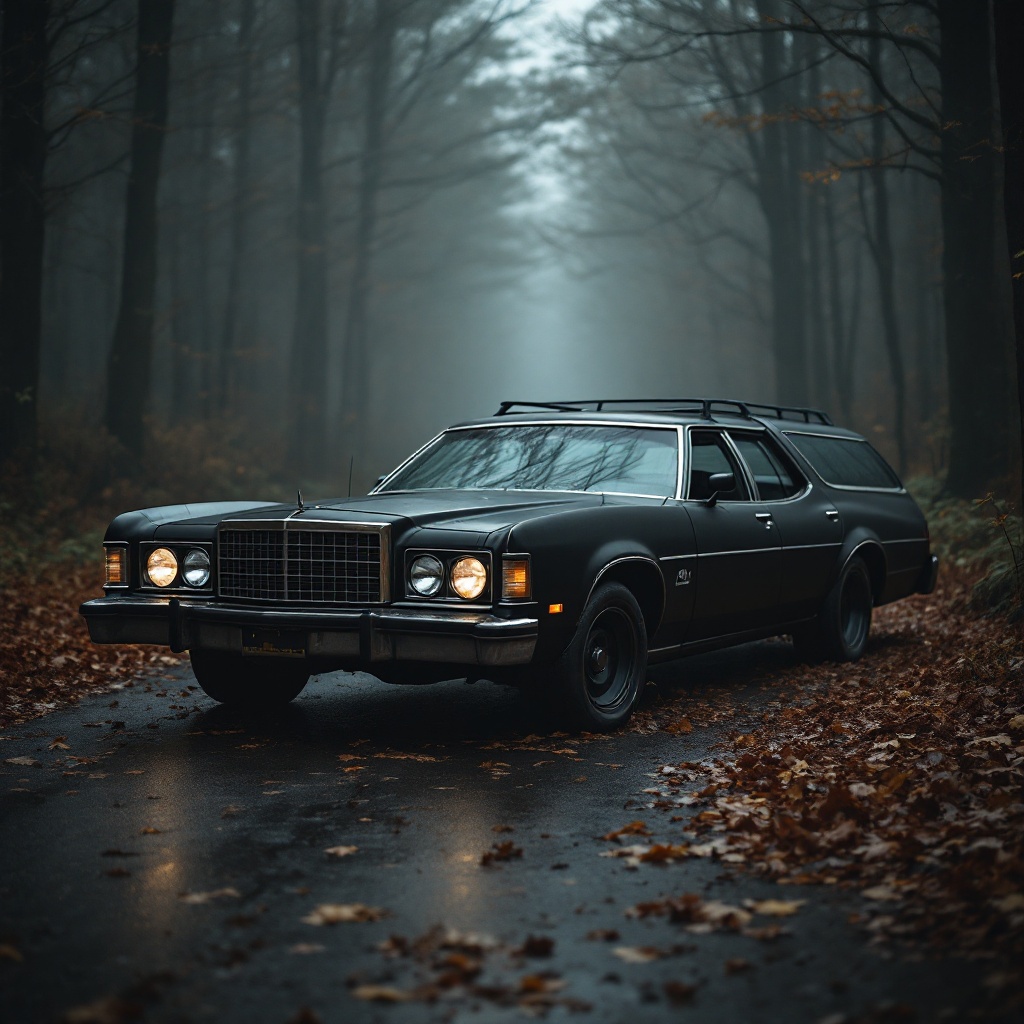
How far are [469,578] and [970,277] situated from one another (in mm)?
10054

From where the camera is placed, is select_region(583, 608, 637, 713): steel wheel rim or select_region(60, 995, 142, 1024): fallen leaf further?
select_region(583, 608, 637, 713): steel wheel rim

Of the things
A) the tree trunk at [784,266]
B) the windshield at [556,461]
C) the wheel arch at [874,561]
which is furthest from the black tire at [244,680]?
the tree trunk at [784,266]

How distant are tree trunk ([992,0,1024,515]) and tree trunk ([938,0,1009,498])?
5306 mm

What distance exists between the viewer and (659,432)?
26.9 ft

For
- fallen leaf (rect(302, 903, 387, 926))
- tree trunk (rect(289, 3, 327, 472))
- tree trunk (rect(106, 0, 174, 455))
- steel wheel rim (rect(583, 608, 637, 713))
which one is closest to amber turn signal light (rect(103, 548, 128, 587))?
steel wheel rim (rect(583, 608, 637, 713))

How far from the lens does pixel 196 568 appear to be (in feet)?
23.5

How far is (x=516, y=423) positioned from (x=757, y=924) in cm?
492

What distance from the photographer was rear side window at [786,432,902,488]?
382 inches

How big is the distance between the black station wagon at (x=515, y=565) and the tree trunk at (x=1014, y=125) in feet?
6.05

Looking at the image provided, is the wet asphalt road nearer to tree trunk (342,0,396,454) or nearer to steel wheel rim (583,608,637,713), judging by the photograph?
steel wheel rim (583,608,637,713)

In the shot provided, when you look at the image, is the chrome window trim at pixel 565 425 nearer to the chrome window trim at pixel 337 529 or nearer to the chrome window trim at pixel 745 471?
the chrome window trim at pixel 745 471

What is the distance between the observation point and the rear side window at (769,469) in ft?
29.1

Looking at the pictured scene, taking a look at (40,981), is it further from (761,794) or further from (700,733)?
(700,733)

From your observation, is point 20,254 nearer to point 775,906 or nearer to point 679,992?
point 775,906
